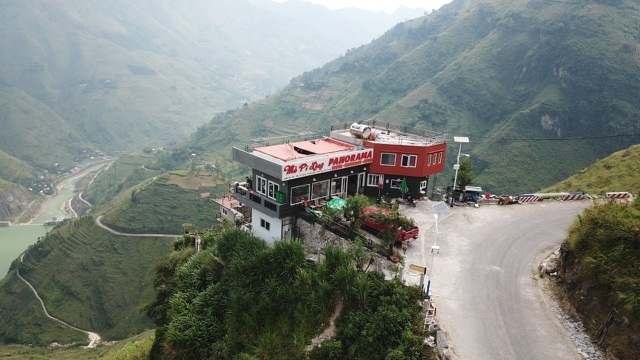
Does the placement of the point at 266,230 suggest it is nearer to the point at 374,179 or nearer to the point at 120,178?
the point at 374,179

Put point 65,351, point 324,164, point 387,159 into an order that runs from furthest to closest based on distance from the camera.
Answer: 1. point 65,351
2. point 387,159
3. point 324,164

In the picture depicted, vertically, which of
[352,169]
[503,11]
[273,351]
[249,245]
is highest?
[503,11]

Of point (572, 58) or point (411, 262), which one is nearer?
point (411, 262)

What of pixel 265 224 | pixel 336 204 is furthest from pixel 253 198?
pixel 336 204

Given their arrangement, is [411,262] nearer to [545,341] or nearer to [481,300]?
[481,300]

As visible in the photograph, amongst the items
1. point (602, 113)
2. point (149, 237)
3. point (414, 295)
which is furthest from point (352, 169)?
point (602, 113)

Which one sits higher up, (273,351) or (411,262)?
(411,262)
